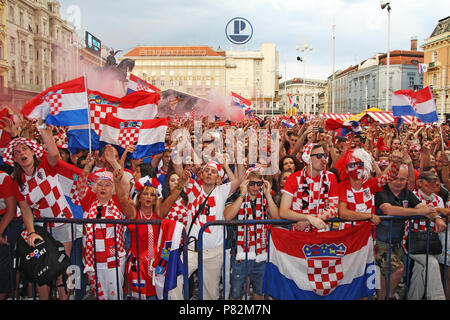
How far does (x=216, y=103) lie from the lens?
1598 centimetres

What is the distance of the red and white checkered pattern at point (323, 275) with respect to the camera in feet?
11.0

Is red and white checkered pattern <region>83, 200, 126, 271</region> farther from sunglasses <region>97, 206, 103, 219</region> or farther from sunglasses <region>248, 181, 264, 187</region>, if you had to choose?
sunglasses <region>248, 181, 264, 187</region>

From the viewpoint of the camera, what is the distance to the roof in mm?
83688

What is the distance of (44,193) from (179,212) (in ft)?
4.65

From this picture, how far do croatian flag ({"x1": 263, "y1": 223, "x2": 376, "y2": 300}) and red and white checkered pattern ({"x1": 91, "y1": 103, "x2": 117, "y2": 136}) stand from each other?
2991 mm

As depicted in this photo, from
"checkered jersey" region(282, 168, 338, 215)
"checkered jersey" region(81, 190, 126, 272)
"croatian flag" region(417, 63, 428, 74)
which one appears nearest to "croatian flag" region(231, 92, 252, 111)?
"checkered jersey" region(282, 168, 338, 215)

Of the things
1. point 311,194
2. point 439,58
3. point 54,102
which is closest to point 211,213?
point 311,194

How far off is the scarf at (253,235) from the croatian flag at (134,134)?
5.66ft

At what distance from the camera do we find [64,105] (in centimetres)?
450

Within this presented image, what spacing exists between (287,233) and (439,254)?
→ 5.85 ft

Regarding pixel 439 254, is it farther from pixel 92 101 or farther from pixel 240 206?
pixel 92 101

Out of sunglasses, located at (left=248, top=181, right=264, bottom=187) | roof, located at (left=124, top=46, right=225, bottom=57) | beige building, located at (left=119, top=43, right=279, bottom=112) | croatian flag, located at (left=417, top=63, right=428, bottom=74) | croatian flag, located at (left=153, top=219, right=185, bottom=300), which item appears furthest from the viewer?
roof, located at (left=124, top=46, right=225, bottom=57)

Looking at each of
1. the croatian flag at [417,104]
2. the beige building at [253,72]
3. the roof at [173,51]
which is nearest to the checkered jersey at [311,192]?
the croatian flag at [417,104]

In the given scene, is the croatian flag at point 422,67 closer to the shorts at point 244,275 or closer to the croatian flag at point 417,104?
the croatian flag at point 417,104
